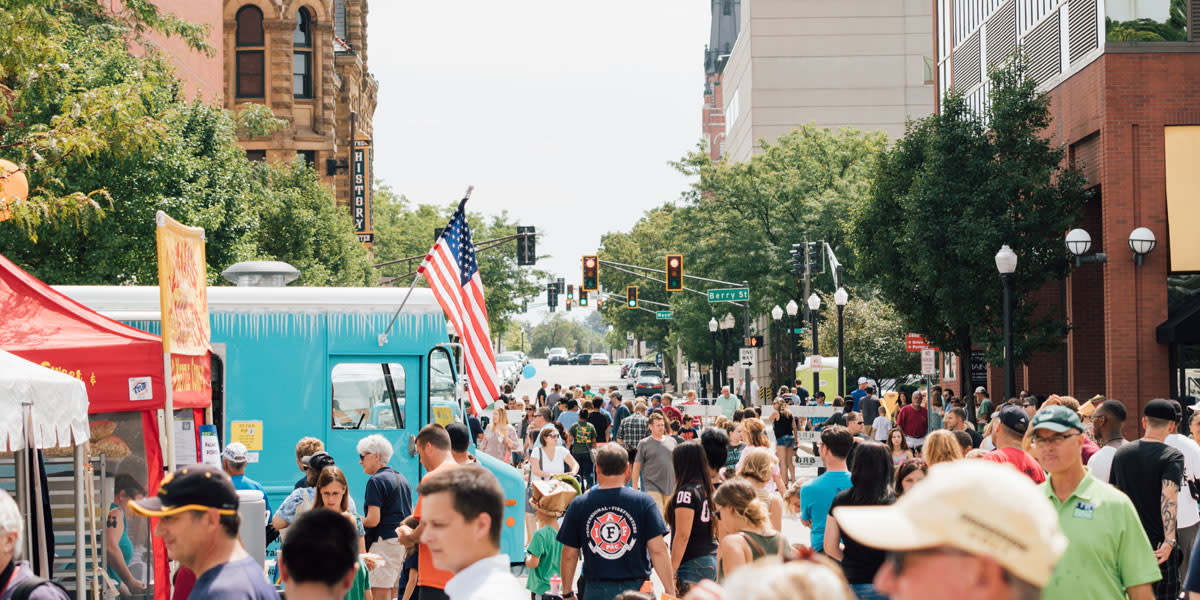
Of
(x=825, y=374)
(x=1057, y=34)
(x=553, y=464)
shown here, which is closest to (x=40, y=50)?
(x=553, y=464)

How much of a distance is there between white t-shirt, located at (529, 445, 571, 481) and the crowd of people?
2154 millimetres

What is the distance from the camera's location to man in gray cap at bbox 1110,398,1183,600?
323 inches

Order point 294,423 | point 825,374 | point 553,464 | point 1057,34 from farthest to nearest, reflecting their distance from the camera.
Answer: point 825,374 < point 1057,34 < point 553,464 < point 294,423

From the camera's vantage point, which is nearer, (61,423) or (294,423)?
(61,423)

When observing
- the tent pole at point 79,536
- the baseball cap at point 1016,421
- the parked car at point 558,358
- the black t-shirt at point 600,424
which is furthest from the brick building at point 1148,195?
the parked car at point 558,358

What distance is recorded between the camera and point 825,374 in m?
45.4

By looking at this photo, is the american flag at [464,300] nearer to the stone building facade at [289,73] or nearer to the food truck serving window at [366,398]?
the food truck serving window at [366,398]

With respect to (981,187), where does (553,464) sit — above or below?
below

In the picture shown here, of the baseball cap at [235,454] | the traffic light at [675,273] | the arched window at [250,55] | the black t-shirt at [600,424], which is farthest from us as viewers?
the arched window at [250,55]

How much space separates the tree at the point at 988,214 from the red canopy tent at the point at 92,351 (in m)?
21.6

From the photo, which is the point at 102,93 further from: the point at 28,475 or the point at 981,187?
the point at 981,187

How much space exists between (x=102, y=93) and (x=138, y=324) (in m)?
2.47

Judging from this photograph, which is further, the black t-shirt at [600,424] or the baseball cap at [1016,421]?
the black t-shirt at [600,424]

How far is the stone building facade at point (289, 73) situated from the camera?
54281 mm
